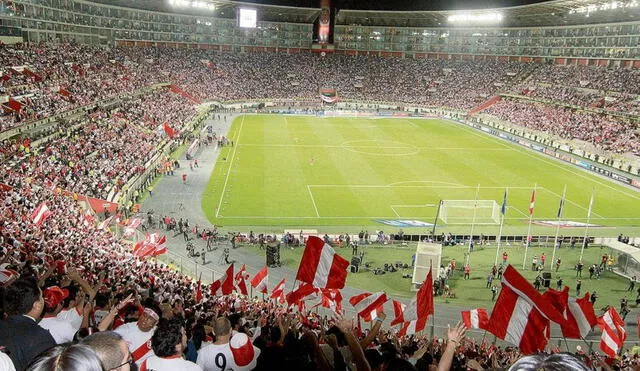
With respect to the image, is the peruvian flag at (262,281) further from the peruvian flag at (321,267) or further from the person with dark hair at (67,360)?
the person with dark hair at (67,360)

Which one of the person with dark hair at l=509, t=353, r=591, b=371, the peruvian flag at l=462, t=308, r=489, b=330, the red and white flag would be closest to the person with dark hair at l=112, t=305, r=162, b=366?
the person with dark hair at l=509, t=353, r=591, b=371

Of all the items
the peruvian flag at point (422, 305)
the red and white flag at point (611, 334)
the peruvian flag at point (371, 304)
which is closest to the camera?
the peruvian flag at point (422, 305)

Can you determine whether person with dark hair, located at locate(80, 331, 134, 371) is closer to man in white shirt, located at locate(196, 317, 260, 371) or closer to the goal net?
man in white shirt, located at locate(196, 317, 260, 371)

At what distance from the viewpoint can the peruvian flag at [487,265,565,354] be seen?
1096 cm

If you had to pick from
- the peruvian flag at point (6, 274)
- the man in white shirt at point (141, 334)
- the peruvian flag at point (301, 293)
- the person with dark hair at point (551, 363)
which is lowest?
the peruvian flag at point (301, 293)

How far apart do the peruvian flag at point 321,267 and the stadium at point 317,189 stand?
60 millimetres

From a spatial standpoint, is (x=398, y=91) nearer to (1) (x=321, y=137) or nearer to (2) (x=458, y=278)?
(1) (x=321, y=137)

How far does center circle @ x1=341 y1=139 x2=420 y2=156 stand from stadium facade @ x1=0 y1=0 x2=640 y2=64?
37.0 m

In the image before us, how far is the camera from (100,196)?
34938 millimetres

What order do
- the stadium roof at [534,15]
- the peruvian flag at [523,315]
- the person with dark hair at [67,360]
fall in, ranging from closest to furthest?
the person with dark hair at [67,360] < the peruvian flag at [523,315] < the stadium roof at [534,15]

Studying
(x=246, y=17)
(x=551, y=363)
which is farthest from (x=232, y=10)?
(x=551, y=363)

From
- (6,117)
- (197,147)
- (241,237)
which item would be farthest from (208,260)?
(197,147)

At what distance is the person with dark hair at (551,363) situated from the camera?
2768 millimetres

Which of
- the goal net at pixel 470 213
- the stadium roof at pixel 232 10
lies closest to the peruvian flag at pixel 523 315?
the goal net at pixel 470 213
